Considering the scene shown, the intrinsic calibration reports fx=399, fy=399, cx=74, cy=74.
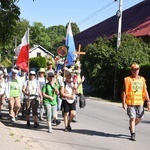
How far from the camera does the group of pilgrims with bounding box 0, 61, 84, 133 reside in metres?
10.1

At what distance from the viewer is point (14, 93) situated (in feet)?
37.4

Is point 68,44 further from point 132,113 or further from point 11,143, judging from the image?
point 11,143

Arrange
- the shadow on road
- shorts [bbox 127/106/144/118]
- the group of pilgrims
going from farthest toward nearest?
the group of pilgrims
the shadow on road
shorts [bbox 127/106/144/118]

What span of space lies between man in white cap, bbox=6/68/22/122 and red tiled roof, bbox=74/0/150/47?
21.1m

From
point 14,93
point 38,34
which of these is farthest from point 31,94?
point 38,34

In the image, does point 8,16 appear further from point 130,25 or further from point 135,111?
point 130,25

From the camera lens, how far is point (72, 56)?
1340cm

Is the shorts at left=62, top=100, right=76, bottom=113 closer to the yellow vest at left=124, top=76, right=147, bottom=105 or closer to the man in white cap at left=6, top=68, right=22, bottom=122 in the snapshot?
the yellow vest at left=124, top=76, right=147, bottom=105

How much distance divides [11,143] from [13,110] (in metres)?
3.88

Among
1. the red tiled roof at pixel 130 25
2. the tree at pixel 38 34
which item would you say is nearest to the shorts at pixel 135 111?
the red tiled roof at pixel 130 25

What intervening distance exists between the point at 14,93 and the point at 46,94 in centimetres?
163

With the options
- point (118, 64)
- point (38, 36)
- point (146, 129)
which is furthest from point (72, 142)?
point (38, 36)

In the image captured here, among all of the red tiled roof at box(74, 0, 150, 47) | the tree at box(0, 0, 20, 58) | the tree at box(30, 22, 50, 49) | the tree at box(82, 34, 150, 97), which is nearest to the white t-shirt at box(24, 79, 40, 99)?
the tree at box(0, 0, 20, 58)

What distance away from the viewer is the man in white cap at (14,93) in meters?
11.4
